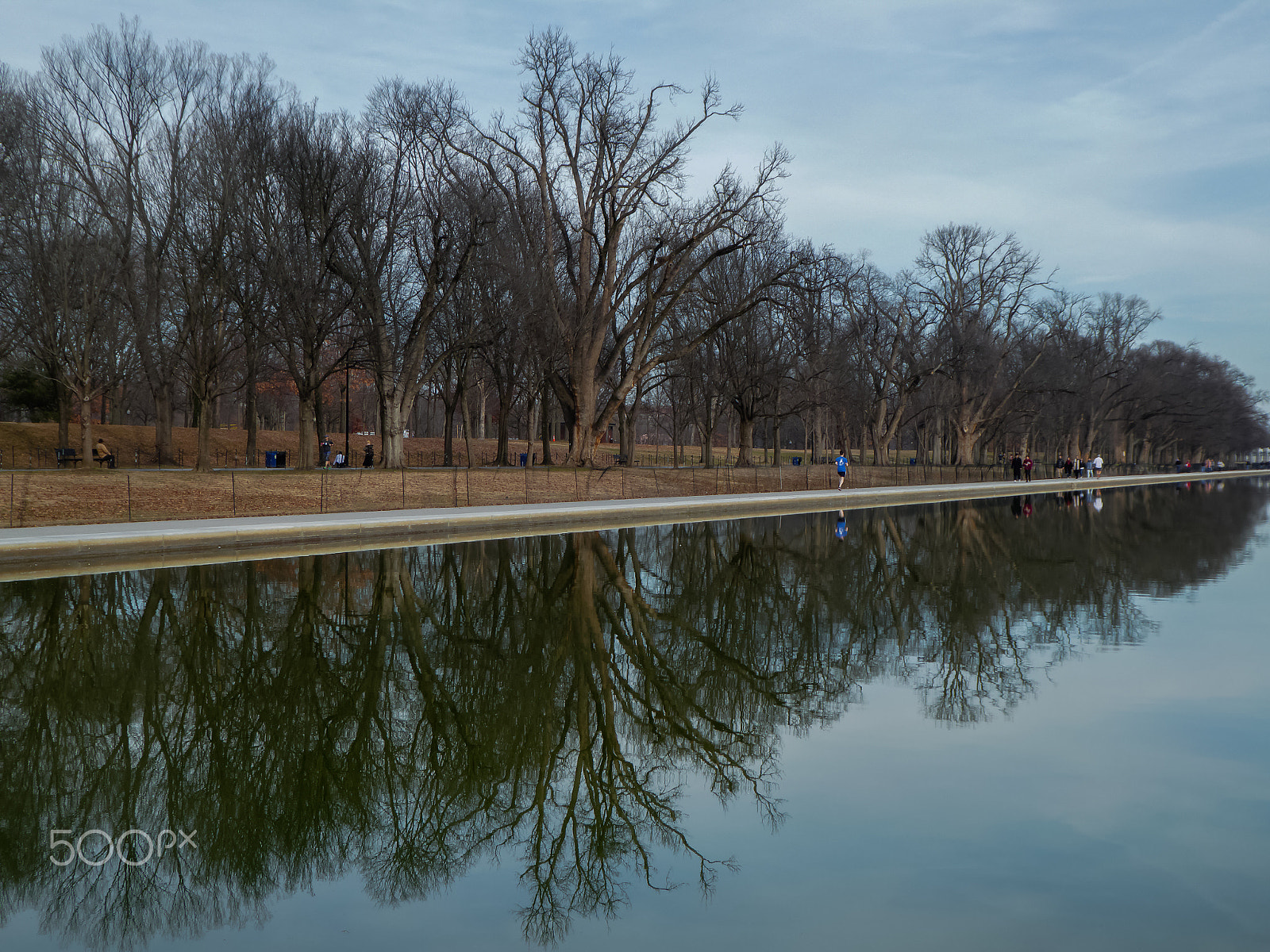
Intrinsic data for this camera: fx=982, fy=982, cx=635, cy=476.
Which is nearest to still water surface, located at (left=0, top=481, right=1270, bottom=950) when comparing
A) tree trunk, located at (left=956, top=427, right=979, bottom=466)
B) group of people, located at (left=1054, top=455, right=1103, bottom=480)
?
tree trunk, located at (left=956, top=427, right=979, bottom=466)

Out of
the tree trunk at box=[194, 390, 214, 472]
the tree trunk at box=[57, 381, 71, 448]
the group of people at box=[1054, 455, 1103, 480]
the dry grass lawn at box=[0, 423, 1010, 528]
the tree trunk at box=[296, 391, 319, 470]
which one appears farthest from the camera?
the group of people at box=[1054, 455, 1103, 480]

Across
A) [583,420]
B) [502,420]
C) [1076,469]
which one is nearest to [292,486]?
[583,420]

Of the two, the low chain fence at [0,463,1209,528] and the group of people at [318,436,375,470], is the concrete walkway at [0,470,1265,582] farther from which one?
the group of people at [318,436,375,470]

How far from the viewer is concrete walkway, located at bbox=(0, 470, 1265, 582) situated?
1628cm

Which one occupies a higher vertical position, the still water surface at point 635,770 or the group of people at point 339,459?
the group of people at point 339,459

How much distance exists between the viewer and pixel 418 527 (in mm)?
21594

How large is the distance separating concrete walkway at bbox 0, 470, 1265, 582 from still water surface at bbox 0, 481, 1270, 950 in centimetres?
423

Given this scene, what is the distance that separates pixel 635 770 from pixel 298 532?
48.6 feet

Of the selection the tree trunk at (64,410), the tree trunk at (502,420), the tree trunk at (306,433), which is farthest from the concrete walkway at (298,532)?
the tree trunk at (64,410)

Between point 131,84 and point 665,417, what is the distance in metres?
54.6

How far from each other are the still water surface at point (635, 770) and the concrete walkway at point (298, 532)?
423cm

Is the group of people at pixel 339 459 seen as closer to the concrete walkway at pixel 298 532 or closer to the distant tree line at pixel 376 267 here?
the distant tree line at pixel 376 267

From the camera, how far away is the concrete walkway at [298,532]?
641 inches

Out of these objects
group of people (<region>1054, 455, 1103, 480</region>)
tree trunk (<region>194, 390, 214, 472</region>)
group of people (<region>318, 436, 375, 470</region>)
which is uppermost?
tree trunk (<region>194, 390, 214, 472</region>)
